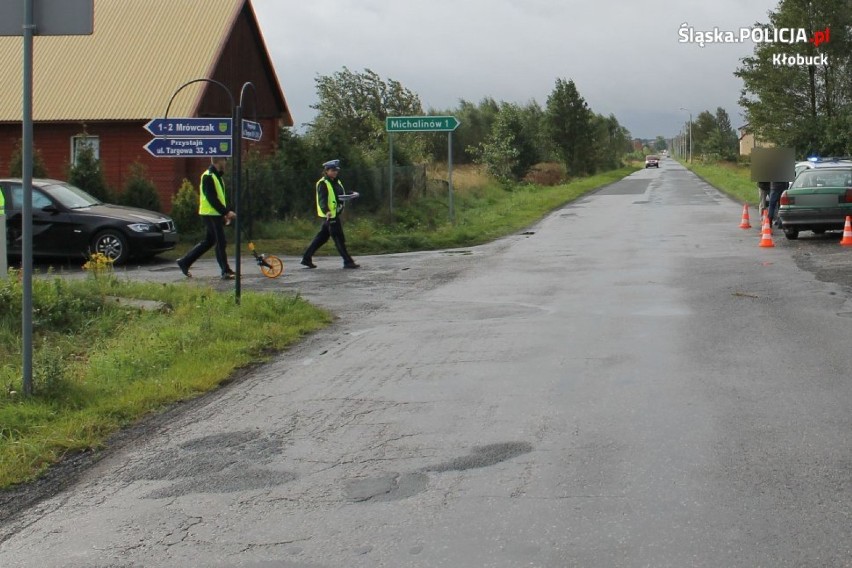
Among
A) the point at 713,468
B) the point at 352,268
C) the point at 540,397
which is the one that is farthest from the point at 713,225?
the point at 713,468

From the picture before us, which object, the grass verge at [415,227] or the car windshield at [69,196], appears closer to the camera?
the car windshield at [69,196]

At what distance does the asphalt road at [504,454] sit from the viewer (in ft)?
15.1

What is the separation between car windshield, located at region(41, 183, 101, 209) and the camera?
747 inches

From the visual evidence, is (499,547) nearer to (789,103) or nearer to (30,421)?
(30,421)

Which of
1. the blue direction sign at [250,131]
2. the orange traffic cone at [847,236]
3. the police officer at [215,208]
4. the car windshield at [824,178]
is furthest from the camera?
the car windshield at [824,178]

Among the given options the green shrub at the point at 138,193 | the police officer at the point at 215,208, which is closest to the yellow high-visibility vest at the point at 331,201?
the police officer at the point at 215,208

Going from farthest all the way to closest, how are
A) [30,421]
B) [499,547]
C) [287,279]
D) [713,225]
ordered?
[713,225] < [287,279] < [30,421] < [499,547]

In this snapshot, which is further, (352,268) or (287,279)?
(352,268)

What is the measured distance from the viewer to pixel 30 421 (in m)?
6.94

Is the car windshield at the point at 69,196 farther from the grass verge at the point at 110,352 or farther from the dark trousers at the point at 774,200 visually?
the dark trousers at the point at 774,200

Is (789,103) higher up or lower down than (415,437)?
higher up

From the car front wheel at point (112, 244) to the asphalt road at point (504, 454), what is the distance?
8350 millimetres

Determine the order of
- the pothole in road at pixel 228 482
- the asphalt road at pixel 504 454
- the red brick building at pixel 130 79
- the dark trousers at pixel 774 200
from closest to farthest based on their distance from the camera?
the asphalt road at pixel 504 454 < the pothole in road at pixel 228 482 < the dark trousers at pixel 774 200 < the red brick building at pixel 130 79

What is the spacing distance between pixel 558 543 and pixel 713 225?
2104cm
